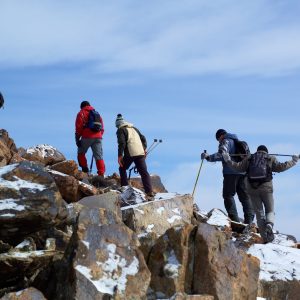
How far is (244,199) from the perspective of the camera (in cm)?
2005

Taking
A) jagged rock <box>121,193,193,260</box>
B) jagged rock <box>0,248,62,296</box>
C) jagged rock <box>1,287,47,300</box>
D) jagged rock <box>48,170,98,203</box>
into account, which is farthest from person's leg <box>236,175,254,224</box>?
jagged rock <box>1,287,47,300</box>

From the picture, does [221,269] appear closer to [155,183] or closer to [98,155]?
[98,155]

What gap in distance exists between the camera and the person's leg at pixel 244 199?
19.9 meters

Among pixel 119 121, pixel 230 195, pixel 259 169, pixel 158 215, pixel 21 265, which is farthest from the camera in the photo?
pixel 119 121

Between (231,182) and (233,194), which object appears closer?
(231,182)

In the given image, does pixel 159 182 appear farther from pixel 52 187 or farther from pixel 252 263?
pixel 52 187

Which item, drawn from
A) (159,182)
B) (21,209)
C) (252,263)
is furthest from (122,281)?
(159,182)

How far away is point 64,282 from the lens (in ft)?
33.6

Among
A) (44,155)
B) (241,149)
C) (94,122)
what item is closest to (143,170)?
(94,122)

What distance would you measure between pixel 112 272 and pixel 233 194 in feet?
31.9

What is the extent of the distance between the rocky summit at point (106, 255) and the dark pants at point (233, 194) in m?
4.46

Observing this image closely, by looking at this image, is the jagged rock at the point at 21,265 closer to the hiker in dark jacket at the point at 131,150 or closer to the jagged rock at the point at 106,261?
the jagged rock at the point at 106,261

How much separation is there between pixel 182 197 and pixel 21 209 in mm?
6627

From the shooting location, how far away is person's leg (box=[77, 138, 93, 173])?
2223 cm
